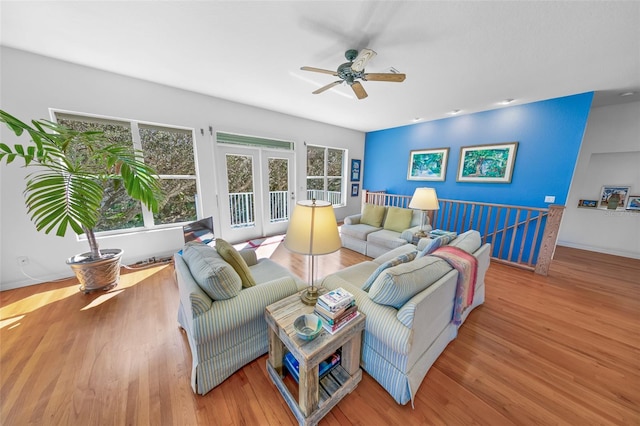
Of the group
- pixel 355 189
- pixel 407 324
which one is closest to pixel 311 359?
pixel 407 324

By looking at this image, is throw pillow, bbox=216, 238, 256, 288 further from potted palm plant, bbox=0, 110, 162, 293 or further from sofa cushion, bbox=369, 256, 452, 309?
potted palm plant, bbox=0, 110, 162, 293

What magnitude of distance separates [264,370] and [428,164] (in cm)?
480

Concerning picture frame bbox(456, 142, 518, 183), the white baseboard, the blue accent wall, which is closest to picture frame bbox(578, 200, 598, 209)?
the white baseboard

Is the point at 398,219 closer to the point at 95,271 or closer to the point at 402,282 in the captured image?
the point at 402,282

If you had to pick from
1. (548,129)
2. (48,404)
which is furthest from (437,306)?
(548,129)

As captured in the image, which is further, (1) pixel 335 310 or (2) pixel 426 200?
(2) pixel 426 200

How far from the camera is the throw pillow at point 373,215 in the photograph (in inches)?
151

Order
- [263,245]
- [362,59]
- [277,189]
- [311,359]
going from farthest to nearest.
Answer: [277,189] → [263,245] → [362,59] → [311,359]

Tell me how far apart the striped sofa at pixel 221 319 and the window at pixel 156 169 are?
1.85 meters

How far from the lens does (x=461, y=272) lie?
5.15ft

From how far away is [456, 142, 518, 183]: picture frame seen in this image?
11.8 feet

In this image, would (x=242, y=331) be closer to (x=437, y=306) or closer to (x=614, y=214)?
(x=437, y=306)

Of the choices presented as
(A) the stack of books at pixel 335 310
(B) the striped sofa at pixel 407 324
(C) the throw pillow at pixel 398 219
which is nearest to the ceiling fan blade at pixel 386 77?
(B) the striped sofa at pixel 407 324

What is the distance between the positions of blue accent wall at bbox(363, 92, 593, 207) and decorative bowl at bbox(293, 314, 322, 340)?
4.30m
